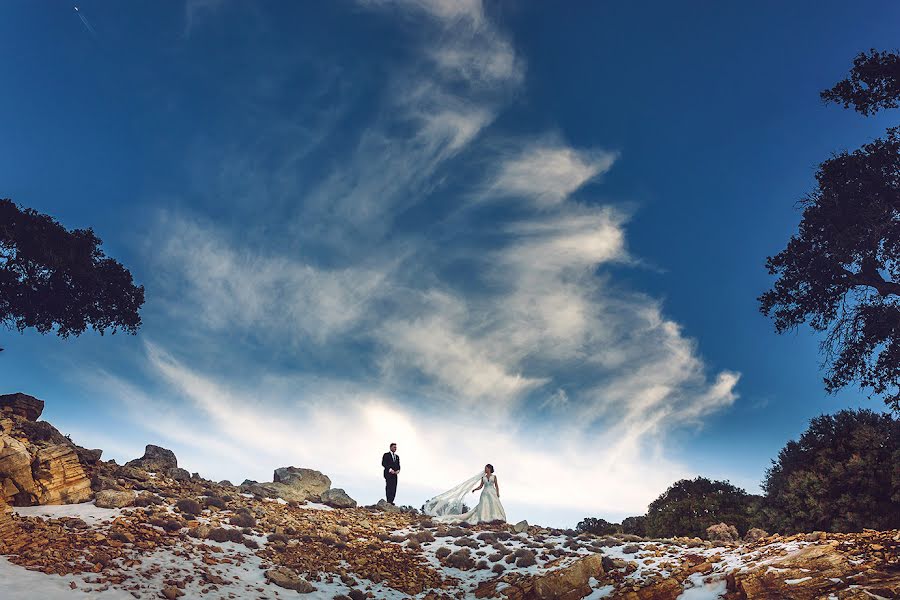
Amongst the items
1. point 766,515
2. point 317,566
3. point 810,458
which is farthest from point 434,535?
point 810,458

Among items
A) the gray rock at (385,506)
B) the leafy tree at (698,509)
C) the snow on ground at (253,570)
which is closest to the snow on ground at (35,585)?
the snow on ground at (253,570)

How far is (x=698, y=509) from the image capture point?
34.8m

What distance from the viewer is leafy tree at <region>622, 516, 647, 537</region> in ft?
119

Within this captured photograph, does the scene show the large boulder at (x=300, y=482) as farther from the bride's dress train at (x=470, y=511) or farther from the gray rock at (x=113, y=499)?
the gray rock at (x=113, y=499)

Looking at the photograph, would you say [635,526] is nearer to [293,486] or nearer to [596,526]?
[596,526]

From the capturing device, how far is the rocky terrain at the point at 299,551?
12156 mm

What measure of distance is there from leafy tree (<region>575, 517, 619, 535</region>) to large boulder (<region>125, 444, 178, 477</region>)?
83.3 ft

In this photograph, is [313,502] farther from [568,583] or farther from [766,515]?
[766,515]

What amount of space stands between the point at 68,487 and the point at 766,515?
1076 inches

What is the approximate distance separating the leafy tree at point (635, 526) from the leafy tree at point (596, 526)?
0.90 metres

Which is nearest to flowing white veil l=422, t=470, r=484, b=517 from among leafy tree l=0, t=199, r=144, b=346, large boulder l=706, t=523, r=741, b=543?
large boulder l=706, t=523, r=741, b=543

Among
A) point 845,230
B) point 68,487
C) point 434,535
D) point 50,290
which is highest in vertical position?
point 50,290

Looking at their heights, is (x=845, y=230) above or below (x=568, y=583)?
above

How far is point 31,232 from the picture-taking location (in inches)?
1080
